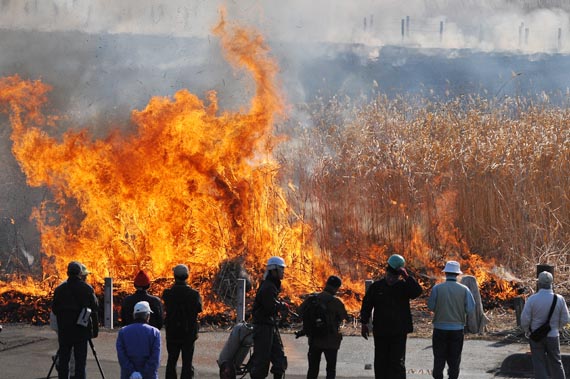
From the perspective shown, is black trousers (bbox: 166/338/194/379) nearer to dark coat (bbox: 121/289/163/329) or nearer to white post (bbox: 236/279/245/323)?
dark coat (bbox: 121/289/163/329)

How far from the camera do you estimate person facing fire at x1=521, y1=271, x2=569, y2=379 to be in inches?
437

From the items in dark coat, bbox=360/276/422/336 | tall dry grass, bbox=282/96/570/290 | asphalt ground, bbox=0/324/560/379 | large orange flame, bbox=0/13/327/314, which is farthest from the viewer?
tall dry grass, bbox=282/96/570/290

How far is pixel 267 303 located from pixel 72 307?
7.05 feet

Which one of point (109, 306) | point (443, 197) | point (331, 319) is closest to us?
→ point (331, 319)

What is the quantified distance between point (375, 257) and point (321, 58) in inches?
1820

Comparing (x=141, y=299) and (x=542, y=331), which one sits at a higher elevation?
(x=141, y=299)

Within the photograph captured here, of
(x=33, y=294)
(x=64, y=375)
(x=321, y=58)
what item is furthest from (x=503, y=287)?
(x=321, y=58)

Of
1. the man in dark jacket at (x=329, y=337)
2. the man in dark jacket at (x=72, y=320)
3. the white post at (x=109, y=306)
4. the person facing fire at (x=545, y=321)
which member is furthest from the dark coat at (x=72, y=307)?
the white post at (x=109, y=306)

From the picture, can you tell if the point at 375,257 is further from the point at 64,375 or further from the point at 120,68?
the point at 120,68

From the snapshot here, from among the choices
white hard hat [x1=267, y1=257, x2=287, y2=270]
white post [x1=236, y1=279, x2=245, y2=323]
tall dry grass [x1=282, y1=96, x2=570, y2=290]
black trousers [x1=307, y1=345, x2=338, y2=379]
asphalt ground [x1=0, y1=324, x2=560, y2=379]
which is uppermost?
tall dry grass [x1=282, y1=96, x2=570, y2=290]

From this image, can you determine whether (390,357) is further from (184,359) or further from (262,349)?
(184,359)

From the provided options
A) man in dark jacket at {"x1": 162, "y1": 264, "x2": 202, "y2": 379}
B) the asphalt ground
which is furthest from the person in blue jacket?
the asphalt ground

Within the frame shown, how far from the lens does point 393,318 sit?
10367 mm

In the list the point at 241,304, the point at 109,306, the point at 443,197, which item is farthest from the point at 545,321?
the point at 443,197
